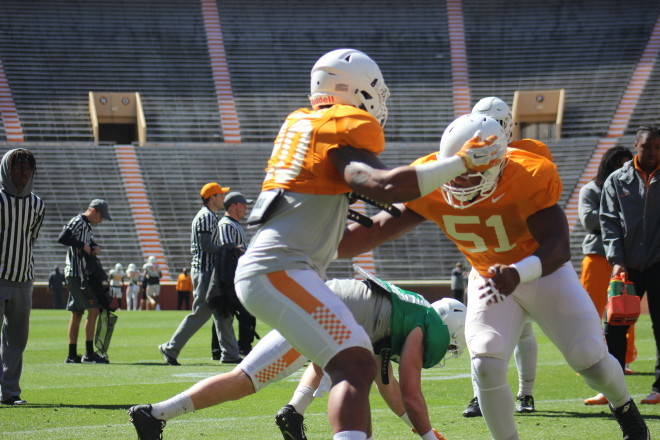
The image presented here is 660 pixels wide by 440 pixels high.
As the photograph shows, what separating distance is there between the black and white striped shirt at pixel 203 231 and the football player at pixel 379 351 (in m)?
5.38

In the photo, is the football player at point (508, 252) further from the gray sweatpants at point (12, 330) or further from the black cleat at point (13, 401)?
the black cleat at point (13, 401)

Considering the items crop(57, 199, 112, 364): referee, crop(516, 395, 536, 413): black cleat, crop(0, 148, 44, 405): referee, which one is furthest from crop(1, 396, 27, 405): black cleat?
crop(516, 395, 536, 413): black cleat

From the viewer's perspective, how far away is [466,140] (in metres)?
4.07

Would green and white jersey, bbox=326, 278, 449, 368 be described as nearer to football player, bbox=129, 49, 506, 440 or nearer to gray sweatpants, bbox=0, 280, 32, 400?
football player, bbox=129, 49, 506, 440

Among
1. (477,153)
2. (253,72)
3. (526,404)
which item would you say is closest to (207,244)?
(526,404)

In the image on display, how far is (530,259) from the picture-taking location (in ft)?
12.9

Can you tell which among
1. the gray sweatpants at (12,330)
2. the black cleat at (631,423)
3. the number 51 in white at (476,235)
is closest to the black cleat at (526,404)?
the black cleat at (631,423)

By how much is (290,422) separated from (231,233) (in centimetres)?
567

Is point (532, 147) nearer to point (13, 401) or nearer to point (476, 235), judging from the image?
point (476, 235)

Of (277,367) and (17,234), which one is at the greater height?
(17,234)

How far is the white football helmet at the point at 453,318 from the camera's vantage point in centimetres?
493

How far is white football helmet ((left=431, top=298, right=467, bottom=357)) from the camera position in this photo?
4.93 meters

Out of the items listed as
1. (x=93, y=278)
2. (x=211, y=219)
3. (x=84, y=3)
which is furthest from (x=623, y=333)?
(x=84, y=3)

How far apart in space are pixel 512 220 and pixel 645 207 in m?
2.56
